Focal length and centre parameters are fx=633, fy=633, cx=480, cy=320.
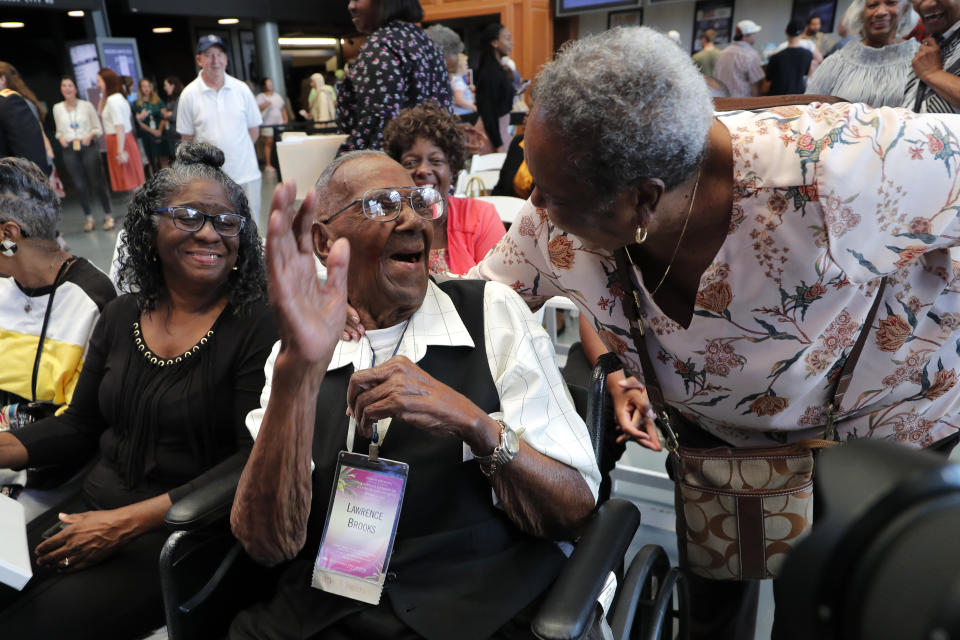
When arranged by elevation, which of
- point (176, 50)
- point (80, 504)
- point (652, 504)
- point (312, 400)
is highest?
point (176, 50)

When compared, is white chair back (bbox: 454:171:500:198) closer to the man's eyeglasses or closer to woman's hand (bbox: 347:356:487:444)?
the man's eyeglasses

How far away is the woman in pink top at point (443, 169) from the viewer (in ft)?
8.33

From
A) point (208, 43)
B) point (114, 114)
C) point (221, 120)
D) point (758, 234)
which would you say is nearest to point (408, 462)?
point (758, 234)

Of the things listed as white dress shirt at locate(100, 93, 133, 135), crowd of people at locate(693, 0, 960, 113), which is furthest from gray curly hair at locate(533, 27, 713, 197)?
white dress shirt at locate(100, 93, 133, 135)

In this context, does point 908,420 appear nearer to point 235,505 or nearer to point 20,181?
point 235,505

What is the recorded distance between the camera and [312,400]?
3.57 ft

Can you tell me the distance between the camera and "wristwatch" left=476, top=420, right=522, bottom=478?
117 centimetres

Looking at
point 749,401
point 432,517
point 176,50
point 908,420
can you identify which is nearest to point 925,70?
point 908,420

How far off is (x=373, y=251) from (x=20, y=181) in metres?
1.44

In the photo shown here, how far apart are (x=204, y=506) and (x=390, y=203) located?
76 cm

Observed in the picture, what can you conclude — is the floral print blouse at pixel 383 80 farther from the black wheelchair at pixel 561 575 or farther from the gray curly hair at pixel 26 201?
the black wheelchair at pixel 561 575

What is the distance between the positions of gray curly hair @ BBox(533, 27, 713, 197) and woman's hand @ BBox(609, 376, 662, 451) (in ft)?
3.10

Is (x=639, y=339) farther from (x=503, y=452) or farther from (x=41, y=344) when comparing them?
(x=41, y=344)

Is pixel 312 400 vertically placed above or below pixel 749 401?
above
